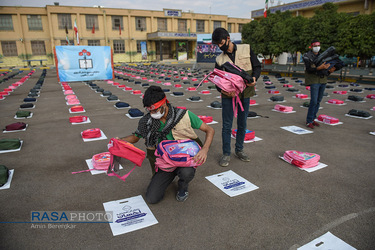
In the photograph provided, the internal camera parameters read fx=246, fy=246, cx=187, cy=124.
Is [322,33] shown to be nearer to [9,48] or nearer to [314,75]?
[314,75]

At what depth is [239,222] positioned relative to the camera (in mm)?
2783

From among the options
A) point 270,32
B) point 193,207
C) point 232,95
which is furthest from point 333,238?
point 270,32

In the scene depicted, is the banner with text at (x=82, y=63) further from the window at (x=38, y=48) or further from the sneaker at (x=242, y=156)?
the window at (x=38, y=48)

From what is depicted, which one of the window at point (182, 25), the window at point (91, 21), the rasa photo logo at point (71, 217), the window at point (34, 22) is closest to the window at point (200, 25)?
the window at point (182, 25)

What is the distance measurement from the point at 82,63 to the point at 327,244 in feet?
54.0

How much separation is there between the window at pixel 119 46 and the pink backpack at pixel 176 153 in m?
43.0

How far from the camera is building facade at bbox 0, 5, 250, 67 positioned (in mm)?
36781

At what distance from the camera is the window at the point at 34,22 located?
37406mm

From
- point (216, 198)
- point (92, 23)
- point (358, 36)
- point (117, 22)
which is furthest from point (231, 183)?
point (117, 22)

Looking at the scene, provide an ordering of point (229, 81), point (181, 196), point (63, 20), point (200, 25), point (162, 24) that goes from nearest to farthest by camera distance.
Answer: point (181, 196), point (229, 81), point (63, 20), point (162, 24), point (200, 25)

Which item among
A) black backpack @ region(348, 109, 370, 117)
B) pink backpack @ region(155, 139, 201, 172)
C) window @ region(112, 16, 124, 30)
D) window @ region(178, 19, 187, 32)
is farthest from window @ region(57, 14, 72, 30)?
pink backpack @ region(155, 139, 201, 172)

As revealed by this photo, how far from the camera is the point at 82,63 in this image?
15797 mm

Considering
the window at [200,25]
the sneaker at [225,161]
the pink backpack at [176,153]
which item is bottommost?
the sneaker at [225,161]

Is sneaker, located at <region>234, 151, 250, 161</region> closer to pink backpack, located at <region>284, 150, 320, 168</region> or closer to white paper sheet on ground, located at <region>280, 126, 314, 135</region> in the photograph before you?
pink backpack, located at <region>284, 150, 320, 168</region>
